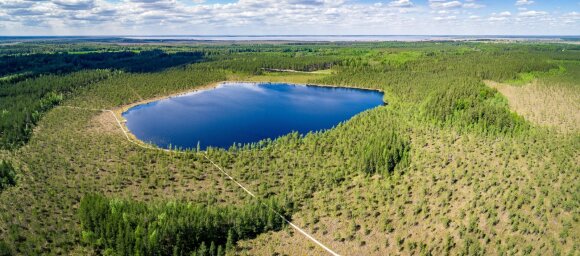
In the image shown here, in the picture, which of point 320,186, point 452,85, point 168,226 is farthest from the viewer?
point 452,85

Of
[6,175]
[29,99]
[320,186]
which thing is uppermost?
[29,99]

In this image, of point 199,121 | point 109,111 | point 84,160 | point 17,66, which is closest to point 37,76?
point 17,66

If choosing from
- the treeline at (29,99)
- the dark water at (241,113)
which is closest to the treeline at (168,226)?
the dark water at (241,113)

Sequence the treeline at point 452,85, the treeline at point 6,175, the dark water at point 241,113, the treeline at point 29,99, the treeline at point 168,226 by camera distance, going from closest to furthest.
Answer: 1. the treeline at point 168,226
2. the treeline at point 6,175
3. the treeline at point 452,85
4. the treeline at point 29,99
5. the dark water at point 241,113

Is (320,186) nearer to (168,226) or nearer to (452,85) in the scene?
(168,226)

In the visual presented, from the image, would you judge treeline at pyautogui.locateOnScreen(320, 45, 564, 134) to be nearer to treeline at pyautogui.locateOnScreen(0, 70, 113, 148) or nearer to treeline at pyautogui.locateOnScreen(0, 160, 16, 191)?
treeline at pyautogui.locateOnScreen(0, 160, 16, 191)

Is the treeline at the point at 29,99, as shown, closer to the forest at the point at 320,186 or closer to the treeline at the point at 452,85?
the forest at the point at 320,186

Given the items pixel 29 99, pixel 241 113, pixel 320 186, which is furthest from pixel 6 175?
pixel 29 99
